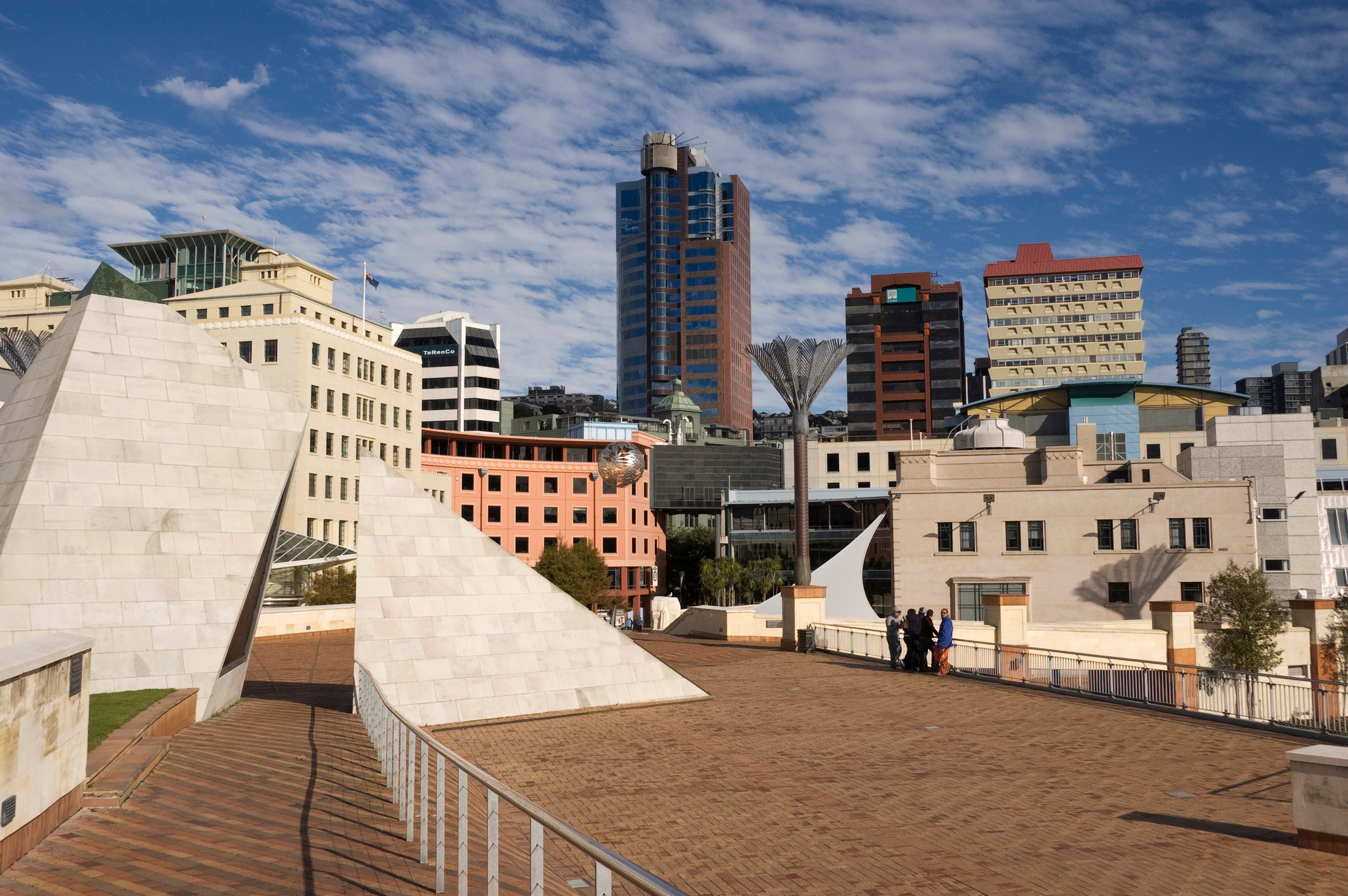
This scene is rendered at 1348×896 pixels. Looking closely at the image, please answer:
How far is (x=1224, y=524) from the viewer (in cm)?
4697

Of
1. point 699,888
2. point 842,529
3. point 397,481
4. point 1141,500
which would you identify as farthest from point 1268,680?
point 842,529

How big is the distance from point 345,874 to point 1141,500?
47.2 meters

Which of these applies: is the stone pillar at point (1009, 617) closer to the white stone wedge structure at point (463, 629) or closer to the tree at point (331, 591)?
the white stone wedge structure at point (463, 629)

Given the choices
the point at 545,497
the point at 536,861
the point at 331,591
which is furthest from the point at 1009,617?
the point at 545,497

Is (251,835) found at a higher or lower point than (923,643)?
higher

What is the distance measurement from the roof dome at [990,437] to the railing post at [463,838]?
173 ft

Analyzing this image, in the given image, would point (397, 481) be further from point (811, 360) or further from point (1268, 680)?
point (811, 360)

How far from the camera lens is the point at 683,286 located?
170 metres

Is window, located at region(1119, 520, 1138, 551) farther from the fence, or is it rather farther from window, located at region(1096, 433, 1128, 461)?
the fence

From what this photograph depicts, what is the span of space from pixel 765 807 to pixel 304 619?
2978 centimetres

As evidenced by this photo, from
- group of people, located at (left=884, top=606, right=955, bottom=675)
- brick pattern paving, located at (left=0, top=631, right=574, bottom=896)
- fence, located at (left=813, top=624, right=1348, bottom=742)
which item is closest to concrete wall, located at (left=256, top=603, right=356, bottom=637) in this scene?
fence, located at (left=813, top=624, right=1348, bottom=742)

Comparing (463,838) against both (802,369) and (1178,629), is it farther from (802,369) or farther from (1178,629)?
(1178,629)

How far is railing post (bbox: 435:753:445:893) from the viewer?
7078mm

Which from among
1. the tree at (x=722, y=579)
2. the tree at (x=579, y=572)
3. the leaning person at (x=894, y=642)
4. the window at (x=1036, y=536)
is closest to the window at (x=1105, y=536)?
the window at (x=1036, y=536)
